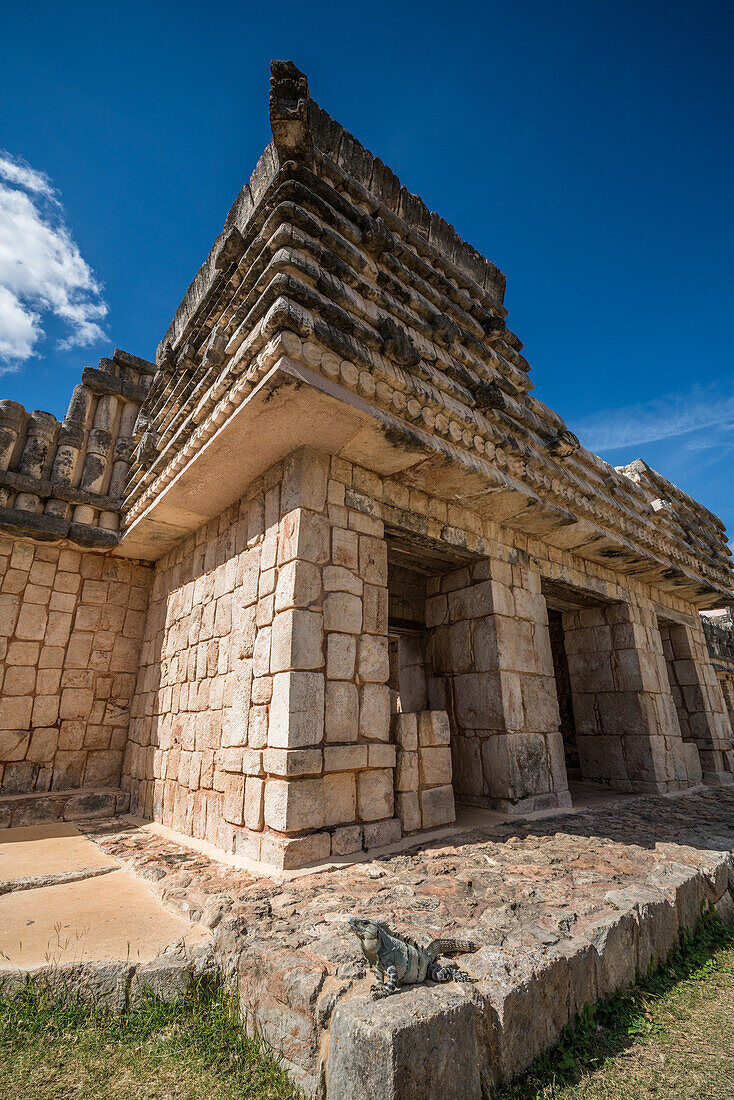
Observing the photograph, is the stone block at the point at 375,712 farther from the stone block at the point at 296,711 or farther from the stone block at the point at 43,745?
the stone block at the point at 43,745

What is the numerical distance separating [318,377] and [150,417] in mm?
3888

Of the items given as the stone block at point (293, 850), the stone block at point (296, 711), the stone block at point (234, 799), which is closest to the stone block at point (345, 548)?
the stone block at point (296, 711)

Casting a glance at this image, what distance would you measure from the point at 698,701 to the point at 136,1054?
9.47m

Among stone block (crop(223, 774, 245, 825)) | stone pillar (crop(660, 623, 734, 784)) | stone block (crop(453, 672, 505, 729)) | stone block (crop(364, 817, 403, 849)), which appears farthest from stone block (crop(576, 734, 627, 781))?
stone block (crop(223, 774, 245, 825))

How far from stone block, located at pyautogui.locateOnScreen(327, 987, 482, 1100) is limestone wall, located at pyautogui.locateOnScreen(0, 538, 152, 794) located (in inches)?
218

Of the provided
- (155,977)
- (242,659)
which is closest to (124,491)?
(242,659)

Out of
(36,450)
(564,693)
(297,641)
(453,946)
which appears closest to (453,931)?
(453,946)

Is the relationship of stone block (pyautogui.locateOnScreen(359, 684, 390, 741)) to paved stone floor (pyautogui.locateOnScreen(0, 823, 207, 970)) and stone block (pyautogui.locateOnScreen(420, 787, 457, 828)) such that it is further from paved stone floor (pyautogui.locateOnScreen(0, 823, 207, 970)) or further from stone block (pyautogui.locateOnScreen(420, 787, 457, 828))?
paved stone floor (pyautogui.locateOnScreen(0, 823, 207, 970))

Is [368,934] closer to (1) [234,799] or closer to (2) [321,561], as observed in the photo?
(1) [234,799]

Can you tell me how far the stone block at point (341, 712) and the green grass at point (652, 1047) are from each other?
1.90 metres

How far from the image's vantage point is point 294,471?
153 inches

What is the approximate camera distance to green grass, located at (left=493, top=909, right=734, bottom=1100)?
64.2 inches

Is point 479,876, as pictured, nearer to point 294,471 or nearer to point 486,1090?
point 486,1090

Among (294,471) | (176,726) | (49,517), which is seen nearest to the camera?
(294,471)
